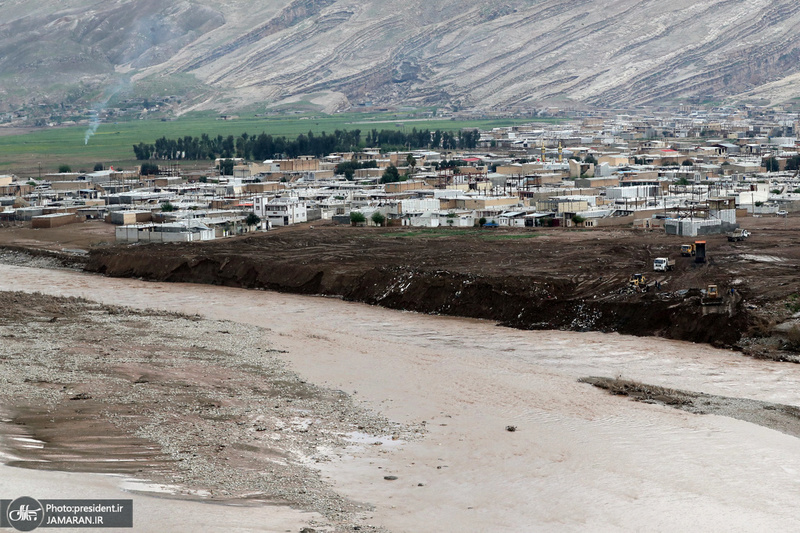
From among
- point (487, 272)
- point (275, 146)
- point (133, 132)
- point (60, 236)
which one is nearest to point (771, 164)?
point (275, 146)

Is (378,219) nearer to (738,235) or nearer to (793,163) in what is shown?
Result: (738,235)

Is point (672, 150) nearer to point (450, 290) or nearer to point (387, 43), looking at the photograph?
point (450, 290)

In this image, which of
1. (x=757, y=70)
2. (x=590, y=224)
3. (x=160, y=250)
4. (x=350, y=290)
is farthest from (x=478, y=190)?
(x=757, y=70)

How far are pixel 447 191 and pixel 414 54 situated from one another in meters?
93.3

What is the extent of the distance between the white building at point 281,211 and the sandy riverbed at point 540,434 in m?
13.9

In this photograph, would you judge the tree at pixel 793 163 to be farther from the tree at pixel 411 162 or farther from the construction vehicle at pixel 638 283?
the construction vehicle at pixel 638 283

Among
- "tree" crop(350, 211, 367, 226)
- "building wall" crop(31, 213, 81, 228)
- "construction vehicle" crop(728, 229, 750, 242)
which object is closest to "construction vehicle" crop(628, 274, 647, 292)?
"construction vehicle" crop(728, 229, 750, 242)

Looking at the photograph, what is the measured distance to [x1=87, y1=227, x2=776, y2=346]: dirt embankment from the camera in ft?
72.2

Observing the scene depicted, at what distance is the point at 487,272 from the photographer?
25.8 m

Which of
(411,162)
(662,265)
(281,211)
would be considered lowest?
(662,265)

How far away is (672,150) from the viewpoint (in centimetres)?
6469

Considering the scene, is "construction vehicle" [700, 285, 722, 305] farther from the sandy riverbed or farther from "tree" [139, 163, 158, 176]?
"tree" [139, 163, 158, 176]

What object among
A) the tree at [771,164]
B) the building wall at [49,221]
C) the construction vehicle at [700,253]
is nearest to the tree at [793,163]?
the tree at [771,164]

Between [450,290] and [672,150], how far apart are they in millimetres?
42462
